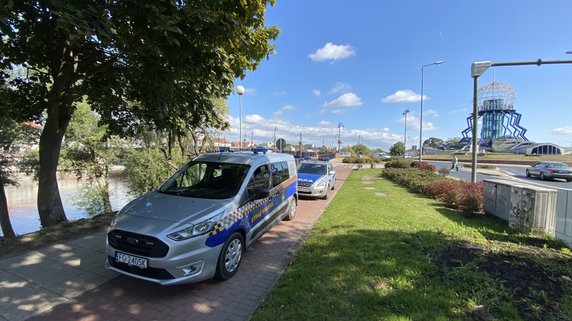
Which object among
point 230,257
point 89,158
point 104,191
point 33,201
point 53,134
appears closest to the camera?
point 230,257

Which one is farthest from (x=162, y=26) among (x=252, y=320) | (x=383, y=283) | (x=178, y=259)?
(x=383, y=283)

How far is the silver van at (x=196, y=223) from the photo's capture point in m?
3.81

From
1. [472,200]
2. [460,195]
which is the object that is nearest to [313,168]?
[460,195]

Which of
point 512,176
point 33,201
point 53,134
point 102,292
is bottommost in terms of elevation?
point 33,201

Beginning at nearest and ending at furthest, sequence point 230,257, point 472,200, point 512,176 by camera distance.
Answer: point 230,257 < point 472,200 < point 512,176

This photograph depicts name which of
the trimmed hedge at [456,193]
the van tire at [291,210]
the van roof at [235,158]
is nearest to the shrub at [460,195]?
the trimmed hedge at [456,193]

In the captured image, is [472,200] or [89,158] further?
[89,158]

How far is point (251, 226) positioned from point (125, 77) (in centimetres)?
507

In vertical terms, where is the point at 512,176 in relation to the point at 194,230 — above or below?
below

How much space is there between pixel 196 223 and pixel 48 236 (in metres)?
3.97

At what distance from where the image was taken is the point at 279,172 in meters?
7.26

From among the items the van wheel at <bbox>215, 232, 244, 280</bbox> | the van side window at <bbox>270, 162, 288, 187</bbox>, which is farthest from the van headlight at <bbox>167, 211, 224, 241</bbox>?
the van side window at <bbox>270, 162, 288, 187</bbox>

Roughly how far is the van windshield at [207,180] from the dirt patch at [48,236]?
2407mm

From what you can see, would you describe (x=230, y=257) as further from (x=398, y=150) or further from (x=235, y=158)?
(x=398, y=150)
